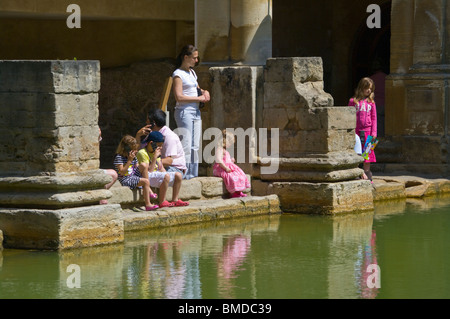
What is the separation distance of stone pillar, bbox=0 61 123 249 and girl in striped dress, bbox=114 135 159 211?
1.07 meters

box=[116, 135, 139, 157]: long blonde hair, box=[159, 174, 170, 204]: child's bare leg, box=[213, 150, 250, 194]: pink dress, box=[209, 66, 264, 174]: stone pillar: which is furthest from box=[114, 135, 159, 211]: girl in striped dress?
box=[209, 66, 264, 174]: stone pillar

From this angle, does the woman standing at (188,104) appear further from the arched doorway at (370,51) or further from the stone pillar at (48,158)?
the arched doorway at (370,51)

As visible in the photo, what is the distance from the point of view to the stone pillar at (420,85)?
14188 mm

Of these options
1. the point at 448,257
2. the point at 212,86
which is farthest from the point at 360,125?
the point at 448,257

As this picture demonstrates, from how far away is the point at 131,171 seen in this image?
10086mm

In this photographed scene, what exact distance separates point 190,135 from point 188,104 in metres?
0.33

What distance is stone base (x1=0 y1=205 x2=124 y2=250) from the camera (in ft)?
27.9

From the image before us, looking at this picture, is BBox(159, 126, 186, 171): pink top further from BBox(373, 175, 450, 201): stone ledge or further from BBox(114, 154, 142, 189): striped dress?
BBox(373, 175, 450, 201): stone ledge

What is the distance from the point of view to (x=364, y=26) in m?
18.4

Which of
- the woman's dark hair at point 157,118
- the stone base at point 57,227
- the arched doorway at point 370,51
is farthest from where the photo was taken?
the arched doorway at point 370,51

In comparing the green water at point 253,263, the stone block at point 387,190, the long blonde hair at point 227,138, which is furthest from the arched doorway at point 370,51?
the green water at point 253,263

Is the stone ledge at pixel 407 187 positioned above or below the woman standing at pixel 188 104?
below

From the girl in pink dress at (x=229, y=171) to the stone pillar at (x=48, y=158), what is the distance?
8.03 feet

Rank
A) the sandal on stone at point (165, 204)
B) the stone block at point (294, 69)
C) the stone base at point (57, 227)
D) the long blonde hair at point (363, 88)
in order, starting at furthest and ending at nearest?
the long blonde hair at point (363, 88), the stone block at point (294, 69), the sandal on stone at point (165, 204), the stone base at point (57, 227)
